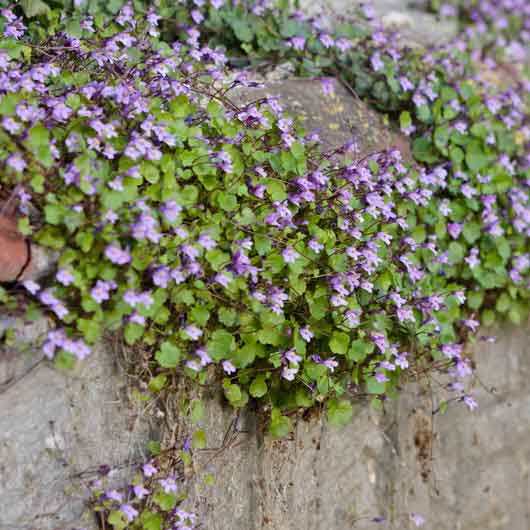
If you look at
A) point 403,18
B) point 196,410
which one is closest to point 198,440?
point 196,410

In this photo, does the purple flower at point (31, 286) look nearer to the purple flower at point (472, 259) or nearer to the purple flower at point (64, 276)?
the purple flower at point (64, 276)

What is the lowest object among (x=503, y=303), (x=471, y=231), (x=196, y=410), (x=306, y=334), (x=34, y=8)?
(x=503, y=303)

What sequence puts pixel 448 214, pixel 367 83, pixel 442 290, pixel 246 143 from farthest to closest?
pixel 367 83
pixel 448 214
pixel 442 290
pixel 246 143

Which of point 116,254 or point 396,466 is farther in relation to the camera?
point 396,466

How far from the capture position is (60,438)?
263 cm

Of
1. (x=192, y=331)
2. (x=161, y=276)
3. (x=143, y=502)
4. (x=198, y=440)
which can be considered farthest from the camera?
(x=198, y=440)

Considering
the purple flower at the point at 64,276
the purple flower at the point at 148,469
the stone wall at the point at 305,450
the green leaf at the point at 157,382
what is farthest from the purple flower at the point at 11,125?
the purple flower at the point at 148,469

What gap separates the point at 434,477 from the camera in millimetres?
3916

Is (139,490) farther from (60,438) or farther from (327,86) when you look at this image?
(327,86)

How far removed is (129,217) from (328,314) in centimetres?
91

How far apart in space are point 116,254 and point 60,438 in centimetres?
67

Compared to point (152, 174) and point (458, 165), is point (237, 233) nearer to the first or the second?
point (152, 174)

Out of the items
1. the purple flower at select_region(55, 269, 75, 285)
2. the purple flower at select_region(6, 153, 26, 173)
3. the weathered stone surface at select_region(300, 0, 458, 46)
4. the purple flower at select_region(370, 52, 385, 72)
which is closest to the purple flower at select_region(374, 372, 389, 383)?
the purple flower at select_region(55, 269, 75, 285)

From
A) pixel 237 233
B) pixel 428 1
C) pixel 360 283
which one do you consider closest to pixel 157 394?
pixel 237 233
